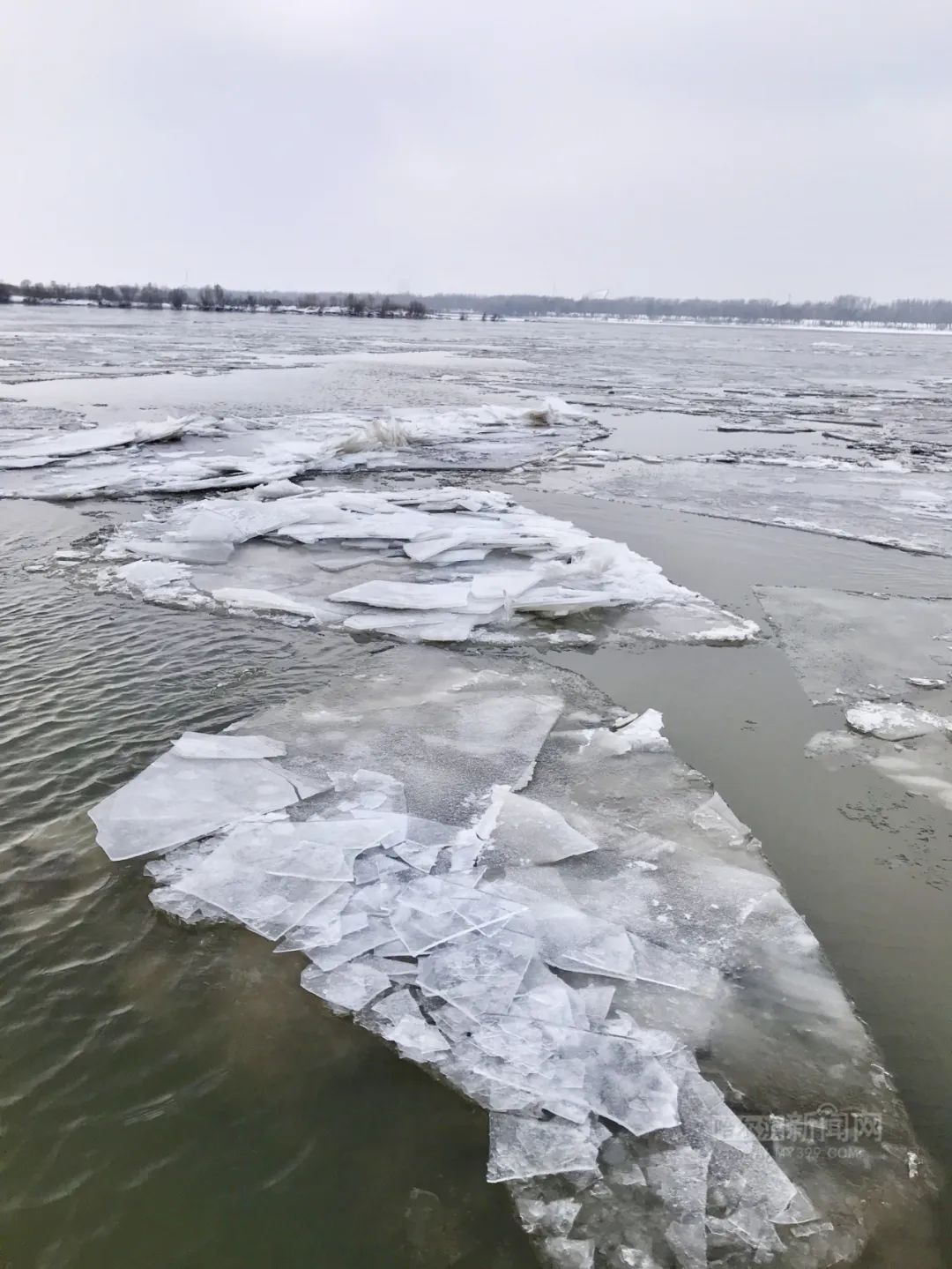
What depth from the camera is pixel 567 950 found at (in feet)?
9.54

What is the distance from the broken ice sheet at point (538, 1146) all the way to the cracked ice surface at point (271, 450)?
8659 millimetres

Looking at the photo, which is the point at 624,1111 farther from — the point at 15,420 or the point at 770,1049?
the point at 15,420

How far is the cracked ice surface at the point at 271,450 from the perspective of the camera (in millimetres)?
10133

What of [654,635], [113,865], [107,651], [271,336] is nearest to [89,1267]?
[113,865]

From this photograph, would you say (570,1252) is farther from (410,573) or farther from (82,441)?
(82,441)

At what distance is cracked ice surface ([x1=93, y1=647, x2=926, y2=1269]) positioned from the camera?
2.16 metres

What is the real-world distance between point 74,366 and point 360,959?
84.4 feet

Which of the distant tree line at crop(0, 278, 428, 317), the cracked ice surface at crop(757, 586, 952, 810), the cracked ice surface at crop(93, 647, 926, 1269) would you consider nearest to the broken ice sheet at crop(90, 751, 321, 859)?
the cracked ice surface at crop(93, 647, 926, 1269)

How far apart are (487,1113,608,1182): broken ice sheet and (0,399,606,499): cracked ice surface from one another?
866 centimetres

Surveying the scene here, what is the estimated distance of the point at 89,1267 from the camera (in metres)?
1.95

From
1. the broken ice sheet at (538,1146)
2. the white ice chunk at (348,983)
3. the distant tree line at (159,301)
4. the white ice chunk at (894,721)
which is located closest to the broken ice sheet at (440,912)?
the white ice chunk at (348,983)

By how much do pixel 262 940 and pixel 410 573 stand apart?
4655mm

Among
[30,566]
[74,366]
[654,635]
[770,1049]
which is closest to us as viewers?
[770,1049]

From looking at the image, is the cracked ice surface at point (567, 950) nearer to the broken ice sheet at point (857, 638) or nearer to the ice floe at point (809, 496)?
the broken ice sheet at point (857, 638)
